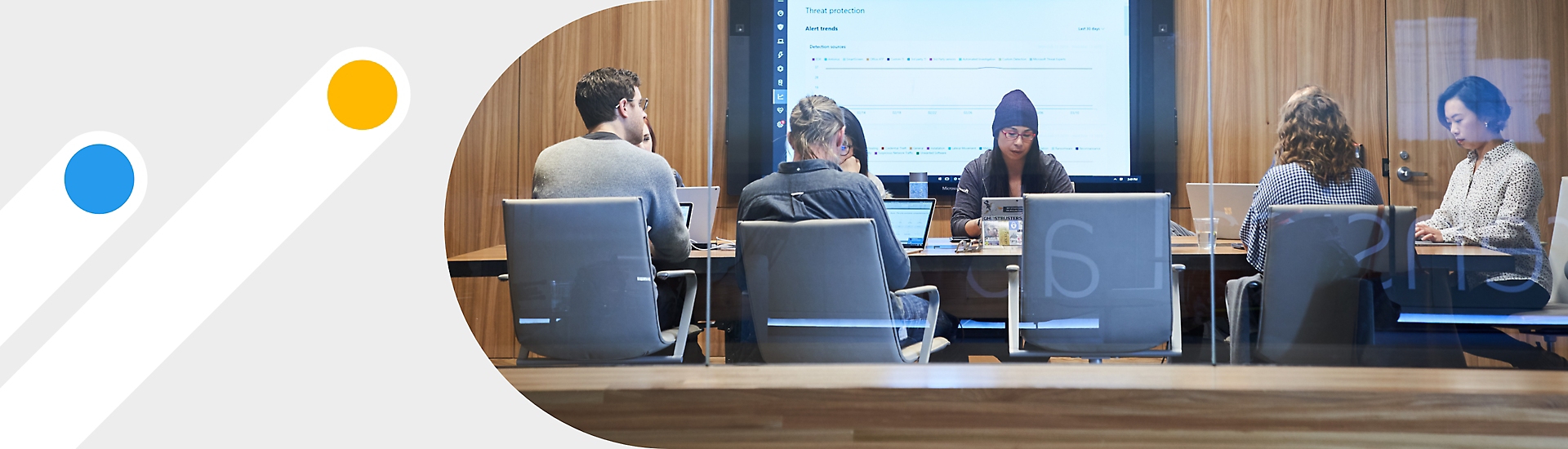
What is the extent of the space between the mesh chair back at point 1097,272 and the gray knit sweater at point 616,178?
78 cm

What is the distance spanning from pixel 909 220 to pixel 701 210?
1.53 feet

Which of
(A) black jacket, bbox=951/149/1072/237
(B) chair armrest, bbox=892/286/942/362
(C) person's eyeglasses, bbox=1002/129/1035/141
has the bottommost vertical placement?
(B) chair armrest, bbox=892/286/942/362

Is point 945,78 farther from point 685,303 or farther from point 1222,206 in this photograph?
point 685,303

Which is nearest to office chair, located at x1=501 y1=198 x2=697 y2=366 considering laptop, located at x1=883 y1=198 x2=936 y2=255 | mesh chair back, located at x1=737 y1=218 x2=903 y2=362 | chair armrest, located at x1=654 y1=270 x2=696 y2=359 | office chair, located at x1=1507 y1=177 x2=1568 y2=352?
chair armrest, located at x1=654 y1=270 x2=696 y2=359

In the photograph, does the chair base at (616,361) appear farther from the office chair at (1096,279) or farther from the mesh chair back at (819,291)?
the office chair at (1096,279)

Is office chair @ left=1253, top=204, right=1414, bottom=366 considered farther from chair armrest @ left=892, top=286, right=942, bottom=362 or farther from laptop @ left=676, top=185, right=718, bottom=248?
laptop @ left=676, top=185, right=718, bottom=248

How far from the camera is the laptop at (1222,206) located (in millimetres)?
2051

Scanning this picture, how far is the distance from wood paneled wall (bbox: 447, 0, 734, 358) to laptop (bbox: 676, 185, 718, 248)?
32 millimetres

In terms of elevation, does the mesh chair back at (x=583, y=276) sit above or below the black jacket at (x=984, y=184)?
below

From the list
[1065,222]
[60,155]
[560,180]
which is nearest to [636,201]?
[560,180]

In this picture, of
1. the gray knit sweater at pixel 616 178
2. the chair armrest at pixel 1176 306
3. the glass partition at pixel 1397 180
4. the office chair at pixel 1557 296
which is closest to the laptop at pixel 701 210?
the gray knit sweater at pixel 616 178

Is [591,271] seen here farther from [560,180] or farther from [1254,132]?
[1254,132]

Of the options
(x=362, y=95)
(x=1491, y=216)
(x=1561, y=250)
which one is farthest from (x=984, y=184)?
(x=362, y=95)

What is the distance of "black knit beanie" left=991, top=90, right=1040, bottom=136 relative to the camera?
2.15 meters
